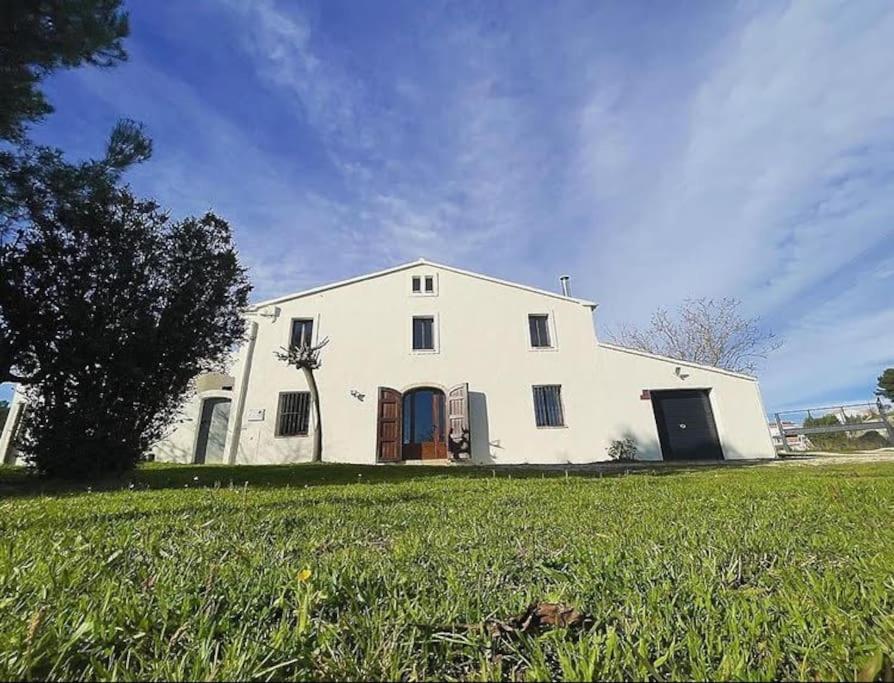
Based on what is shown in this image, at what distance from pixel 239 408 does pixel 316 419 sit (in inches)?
102

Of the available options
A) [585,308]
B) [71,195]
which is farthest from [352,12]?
[585,308]

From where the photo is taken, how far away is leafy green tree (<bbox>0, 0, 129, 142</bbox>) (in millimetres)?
5090

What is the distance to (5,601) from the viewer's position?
1194 mm

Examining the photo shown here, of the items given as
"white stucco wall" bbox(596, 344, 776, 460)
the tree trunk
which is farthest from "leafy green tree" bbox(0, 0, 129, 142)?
"white stucco wall" bbox(596, 344, 776, 460)

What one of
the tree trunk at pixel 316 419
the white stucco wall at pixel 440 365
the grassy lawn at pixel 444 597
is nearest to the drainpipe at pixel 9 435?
the white stucco wall at pixel 440 365

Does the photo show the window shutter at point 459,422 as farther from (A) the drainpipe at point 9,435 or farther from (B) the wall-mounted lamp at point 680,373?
(A) the drainpipe at point 9,435

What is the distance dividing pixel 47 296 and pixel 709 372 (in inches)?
675

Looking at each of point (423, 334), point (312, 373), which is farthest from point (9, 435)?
point (423, 334)

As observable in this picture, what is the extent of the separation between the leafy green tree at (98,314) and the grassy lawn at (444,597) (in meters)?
4.88

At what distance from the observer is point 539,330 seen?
15625 millimetres

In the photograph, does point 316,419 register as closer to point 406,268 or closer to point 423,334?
point 423,334

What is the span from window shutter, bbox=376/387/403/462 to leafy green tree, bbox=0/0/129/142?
1015 centimetres

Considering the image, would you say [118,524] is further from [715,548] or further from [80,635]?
[715,548]

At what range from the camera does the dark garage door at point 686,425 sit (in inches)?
551
